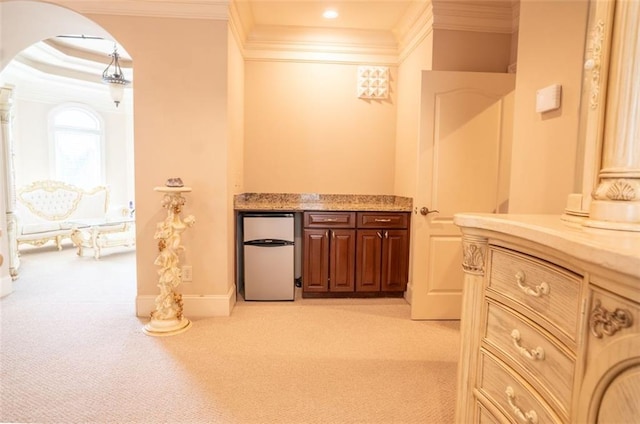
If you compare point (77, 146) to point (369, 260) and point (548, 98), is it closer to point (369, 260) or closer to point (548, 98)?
point (369, 260)

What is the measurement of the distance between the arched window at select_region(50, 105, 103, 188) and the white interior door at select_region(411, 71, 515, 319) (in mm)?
6256

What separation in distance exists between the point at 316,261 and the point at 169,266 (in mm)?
1347

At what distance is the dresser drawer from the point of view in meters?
0.90

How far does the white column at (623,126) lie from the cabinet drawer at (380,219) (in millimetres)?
2498

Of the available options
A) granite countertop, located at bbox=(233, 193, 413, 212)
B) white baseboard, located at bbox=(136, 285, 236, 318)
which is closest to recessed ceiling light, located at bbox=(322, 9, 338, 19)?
granite countertop, located at bbox=(233, 193, 413, 212)

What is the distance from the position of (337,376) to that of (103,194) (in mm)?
5790

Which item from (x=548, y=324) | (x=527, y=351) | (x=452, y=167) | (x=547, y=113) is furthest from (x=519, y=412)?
(x=452, y=167)

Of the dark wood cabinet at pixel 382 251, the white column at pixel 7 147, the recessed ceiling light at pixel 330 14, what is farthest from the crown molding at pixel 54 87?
the dark wood cabinet at pixel 382 251

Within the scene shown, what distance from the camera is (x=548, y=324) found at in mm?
868

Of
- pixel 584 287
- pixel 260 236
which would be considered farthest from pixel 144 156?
pixel 584 287

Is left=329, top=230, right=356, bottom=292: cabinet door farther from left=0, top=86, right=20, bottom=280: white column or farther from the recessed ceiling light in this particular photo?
left=0, top=86, right=20, bottom=280: white column

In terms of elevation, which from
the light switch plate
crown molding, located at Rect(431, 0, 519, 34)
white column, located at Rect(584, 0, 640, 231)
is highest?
crown molding, located at Rect(431, 0, 519, 34)

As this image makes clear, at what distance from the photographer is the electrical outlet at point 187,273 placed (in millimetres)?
2926

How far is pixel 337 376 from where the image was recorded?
2.08 metres
